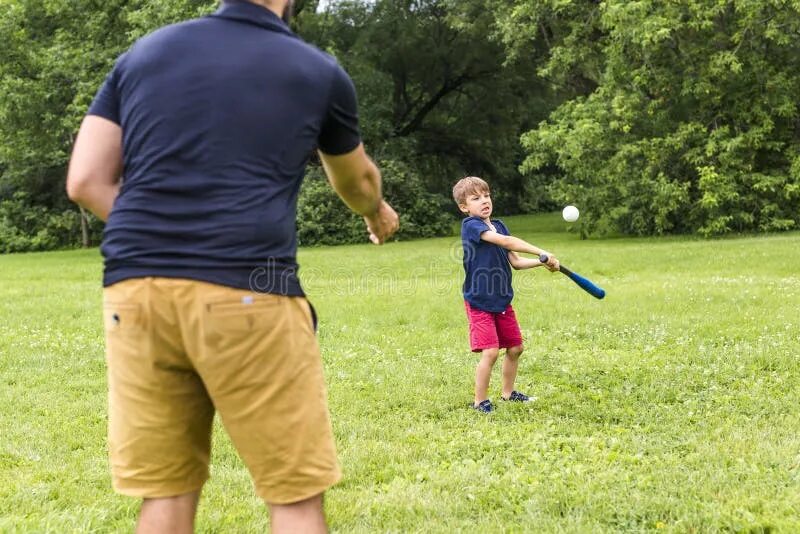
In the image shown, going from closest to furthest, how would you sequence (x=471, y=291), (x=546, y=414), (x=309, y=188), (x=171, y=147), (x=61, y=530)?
1. (x=171, y=147)
2. (x=61, y=530)
3. (x=546, y=414)
4. (x=471, y=291)
5. (x=309, y=188)

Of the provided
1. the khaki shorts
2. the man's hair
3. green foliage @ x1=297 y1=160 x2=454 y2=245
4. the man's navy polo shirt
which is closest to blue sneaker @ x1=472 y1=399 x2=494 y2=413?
the man's hair

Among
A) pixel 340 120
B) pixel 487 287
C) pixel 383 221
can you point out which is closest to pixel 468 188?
pixel 487 287

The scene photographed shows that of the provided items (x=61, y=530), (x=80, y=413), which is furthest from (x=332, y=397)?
(x=61, y=530)

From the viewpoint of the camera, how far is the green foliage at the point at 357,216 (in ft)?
84.0

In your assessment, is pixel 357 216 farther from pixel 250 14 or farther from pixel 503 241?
pixel 250 14

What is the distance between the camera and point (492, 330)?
5.71m

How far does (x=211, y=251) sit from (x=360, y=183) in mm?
580

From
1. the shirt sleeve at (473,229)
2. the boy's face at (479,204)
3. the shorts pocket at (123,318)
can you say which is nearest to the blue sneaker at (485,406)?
the shirt sleeve at (473,229)

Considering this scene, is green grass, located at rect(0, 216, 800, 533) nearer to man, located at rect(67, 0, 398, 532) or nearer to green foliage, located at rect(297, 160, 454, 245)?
man, located at rect(67, 0, 398, 532)

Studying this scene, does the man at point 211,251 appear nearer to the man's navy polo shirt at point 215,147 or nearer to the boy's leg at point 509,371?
the man's navy polo shirt at point 215,147

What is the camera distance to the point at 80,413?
18.7 ft

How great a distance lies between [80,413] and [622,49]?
18.3m

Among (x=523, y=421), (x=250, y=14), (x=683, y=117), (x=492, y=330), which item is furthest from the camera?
(x=683, y=117)

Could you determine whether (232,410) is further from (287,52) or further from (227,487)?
(227,487)
